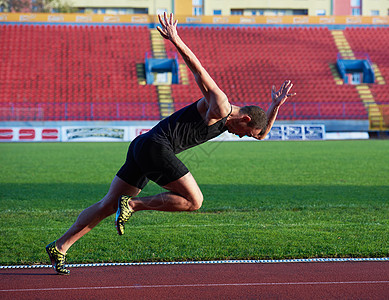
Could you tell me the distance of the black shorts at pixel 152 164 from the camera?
477cm

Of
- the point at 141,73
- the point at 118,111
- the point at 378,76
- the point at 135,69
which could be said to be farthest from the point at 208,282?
the point at 378,76

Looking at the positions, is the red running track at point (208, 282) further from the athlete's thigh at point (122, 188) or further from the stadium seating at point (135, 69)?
the stadium seating at point (135, 69)

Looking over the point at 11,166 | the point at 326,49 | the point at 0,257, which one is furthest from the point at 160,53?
A: the point at 0,257

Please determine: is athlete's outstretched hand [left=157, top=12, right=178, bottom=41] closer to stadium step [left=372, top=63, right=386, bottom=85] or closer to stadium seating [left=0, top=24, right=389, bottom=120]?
stadium seating [left=0, top=24, right=389, bottom=120]

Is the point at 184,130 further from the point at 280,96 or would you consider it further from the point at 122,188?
the point at 280,96

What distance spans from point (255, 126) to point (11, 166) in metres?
13.6

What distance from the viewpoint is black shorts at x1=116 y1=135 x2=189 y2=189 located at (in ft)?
15.7

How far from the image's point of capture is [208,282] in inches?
201

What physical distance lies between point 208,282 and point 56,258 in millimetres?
1526

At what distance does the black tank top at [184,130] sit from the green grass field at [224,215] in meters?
1.73

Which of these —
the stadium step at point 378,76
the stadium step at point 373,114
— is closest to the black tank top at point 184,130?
the stadium step at point 373,114

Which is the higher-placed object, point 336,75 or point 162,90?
point 336,75

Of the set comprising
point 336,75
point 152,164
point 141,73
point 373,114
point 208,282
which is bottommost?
point 208,282

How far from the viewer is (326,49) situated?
4138 centimetres
